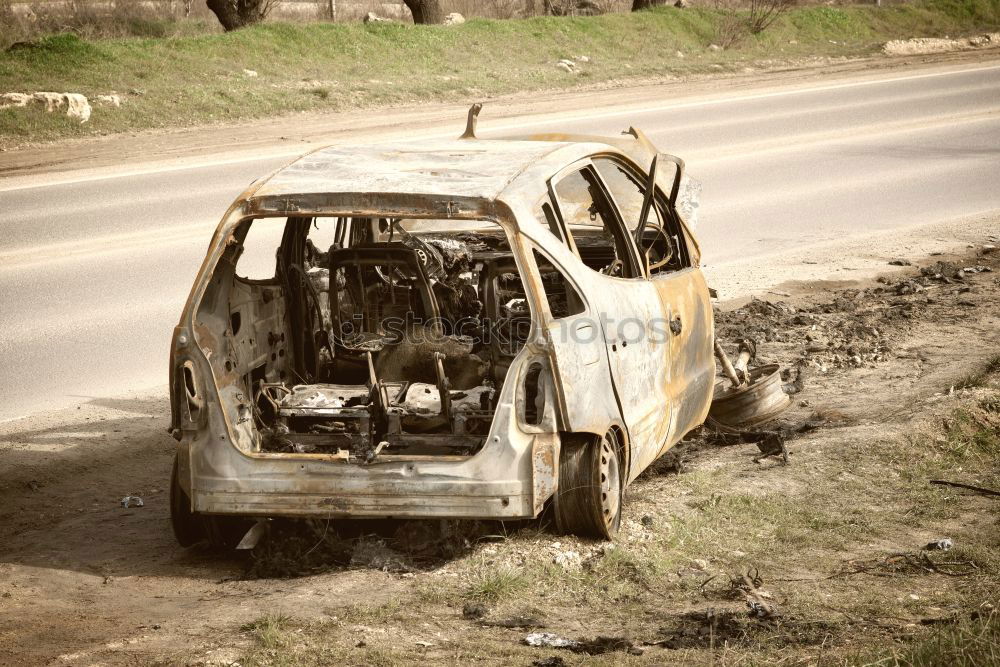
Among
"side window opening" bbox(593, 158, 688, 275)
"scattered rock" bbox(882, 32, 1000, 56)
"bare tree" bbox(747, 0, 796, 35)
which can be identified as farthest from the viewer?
"bare tree" bbox(747, 0, 796, 35)

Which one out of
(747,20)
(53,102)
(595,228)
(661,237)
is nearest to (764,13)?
(747,20)

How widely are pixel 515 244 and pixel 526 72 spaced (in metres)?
21.3

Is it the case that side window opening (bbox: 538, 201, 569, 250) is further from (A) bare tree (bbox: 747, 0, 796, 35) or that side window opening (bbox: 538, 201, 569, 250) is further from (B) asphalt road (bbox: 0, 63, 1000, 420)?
(A) bare tree (bbox: 747, 0, 796, 35)

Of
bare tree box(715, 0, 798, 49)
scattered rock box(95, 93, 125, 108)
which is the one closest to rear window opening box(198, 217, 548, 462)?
scattered rock box(95, 93, 125, 108)

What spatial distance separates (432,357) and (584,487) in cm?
115

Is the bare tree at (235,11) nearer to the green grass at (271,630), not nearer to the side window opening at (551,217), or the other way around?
the side window opening at (551,217)

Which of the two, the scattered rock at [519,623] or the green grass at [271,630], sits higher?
the green grass at [271,630]

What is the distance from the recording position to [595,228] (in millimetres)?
7250

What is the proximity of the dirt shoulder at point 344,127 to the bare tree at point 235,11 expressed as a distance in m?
7.99

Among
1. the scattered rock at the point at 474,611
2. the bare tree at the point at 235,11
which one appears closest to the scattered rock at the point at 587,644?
the scattered rock at the point at 474,611

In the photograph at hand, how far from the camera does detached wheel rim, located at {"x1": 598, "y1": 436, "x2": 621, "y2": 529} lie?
5.25 meters

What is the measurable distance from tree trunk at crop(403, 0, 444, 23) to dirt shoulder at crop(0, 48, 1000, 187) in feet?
22.9

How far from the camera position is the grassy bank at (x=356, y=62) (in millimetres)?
20719

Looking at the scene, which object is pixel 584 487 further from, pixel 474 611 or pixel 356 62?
pixel 356 62
